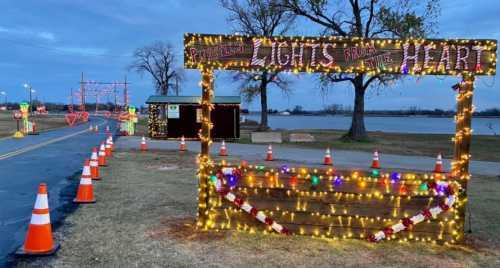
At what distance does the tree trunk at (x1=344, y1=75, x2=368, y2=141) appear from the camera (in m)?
30.0

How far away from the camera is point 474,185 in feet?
40.8

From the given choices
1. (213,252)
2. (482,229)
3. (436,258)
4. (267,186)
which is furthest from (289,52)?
(482,229)

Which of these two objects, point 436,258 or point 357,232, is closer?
point 436,258

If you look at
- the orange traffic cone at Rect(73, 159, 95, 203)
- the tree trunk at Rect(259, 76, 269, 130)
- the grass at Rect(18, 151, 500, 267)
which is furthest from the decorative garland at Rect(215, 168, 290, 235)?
the tree trunk at Rect(259, 76, 269, 130)

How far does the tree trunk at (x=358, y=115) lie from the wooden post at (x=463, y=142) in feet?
76.4

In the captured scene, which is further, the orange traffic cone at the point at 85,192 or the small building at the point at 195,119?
the small building at the point at 195,119

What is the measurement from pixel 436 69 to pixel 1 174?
1101 cm

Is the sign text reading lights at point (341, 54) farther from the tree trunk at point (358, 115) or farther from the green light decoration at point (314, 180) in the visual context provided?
Answer: the tree trunk at point (358, 115)

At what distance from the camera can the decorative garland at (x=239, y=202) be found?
6695 mm

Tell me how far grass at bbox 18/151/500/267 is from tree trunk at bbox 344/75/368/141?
21.4 metres

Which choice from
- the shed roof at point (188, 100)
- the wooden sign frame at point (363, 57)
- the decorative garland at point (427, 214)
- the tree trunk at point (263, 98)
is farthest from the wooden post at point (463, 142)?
the tree trunk at point (263, 98)

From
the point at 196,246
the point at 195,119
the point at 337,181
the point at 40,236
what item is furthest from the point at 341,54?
the point at 195,119

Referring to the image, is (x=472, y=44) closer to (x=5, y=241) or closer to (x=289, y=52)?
(x=289, y=52)

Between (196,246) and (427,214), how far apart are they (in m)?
3.37
